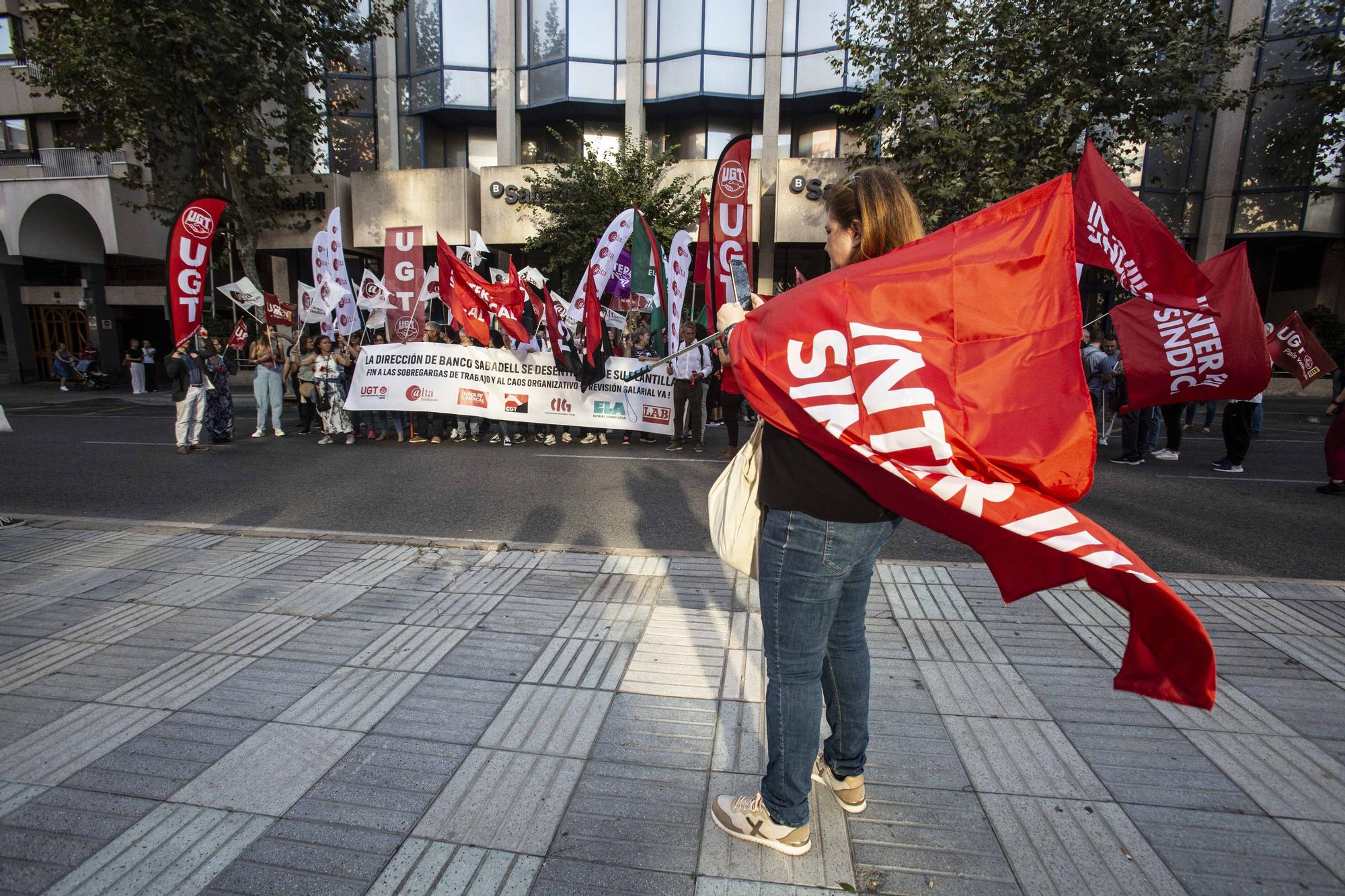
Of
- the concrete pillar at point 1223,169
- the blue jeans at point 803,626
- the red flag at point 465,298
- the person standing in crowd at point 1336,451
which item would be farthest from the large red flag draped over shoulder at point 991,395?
the concrete pillar at point 1223,169

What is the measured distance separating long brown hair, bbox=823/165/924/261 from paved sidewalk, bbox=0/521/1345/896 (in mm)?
1874

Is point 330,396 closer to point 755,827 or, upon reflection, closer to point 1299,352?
point 755,827

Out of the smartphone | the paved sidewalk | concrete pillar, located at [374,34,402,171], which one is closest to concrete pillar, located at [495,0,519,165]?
concrete pillar, located at [374,34,402,171]

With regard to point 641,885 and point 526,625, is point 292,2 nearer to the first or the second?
point 526,625

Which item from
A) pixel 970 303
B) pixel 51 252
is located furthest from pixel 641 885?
pixel 51 252

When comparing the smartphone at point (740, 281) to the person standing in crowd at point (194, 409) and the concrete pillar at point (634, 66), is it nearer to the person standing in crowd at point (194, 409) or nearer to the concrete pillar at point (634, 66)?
the person standing in crowd at point (194, 409)

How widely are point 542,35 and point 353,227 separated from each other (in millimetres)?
9134

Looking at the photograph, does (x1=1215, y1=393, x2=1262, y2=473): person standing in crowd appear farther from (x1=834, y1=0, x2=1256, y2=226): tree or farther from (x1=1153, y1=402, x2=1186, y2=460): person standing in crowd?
(x1=834, y1=0, x2=1256, y2=226): tree

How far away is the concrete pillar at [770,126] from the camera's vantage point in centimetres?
2062

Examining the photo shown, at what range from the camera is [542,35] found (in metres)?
22.0

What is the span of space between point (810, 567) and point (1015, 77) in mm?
14827

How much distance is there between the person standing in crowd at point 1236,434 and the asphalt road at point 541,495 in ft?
0.91

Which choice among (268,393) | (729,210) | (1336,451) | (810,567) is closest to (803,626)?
(810,567)

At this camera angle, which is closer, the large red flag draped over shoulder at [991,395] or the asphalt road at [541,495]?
the large red flag draped over shoulder at [991,395]
